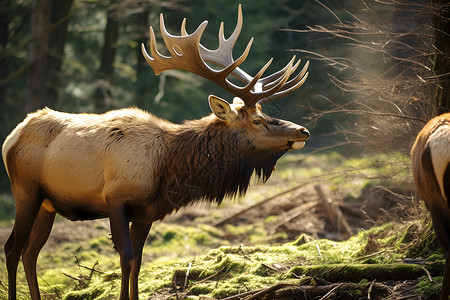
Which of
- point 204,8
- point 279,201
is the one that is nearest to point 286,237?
point 279,201

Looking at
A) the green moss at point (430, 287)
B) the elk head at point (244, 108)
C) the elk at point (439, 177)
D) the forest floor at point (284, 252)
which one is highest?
the elk head at point (244, 108)

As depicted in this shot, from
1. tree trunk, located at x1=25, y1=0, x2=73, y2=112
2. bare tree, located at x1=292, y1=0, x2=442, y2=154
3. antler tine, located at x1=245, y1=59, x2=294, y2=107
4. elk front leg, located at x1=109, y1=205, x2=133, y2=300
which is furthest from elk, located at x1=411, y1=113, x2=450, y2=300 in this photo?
tree trunk, located at x1=25, y1=0, x2=73, y2=112

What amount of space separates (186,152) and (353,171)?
254 centimetres

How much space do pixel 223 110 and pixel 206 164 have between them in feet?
1.79

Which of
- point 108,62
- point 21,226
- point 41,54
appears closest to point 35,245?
point 21,226

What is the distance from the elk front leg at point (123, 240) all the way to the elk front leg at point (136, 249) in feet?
1.06

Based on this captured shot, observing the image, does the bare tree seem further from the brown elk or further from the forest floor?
the brown elk

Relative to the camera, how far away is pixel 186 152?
17.2 feet

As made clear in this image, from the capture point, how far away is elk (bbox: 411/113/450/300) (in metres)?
4.04

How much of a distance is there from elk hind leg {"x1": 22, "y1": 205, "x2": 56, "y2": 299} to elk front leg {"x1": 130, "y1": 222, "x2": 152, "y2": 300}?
947 millimetres

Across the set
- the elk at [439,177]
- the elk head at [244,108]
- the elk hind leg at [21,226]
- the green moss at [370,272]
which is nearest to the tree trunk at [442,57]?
the elk at [439,177]

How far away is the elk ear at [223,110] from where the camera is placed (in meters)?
5.21

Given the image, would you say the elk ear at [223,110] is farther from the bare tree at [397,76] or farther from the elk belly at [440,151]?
the elk belly at [440,151]

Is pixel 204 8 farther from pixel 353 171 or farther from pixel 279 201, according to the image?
pixel 353 171
